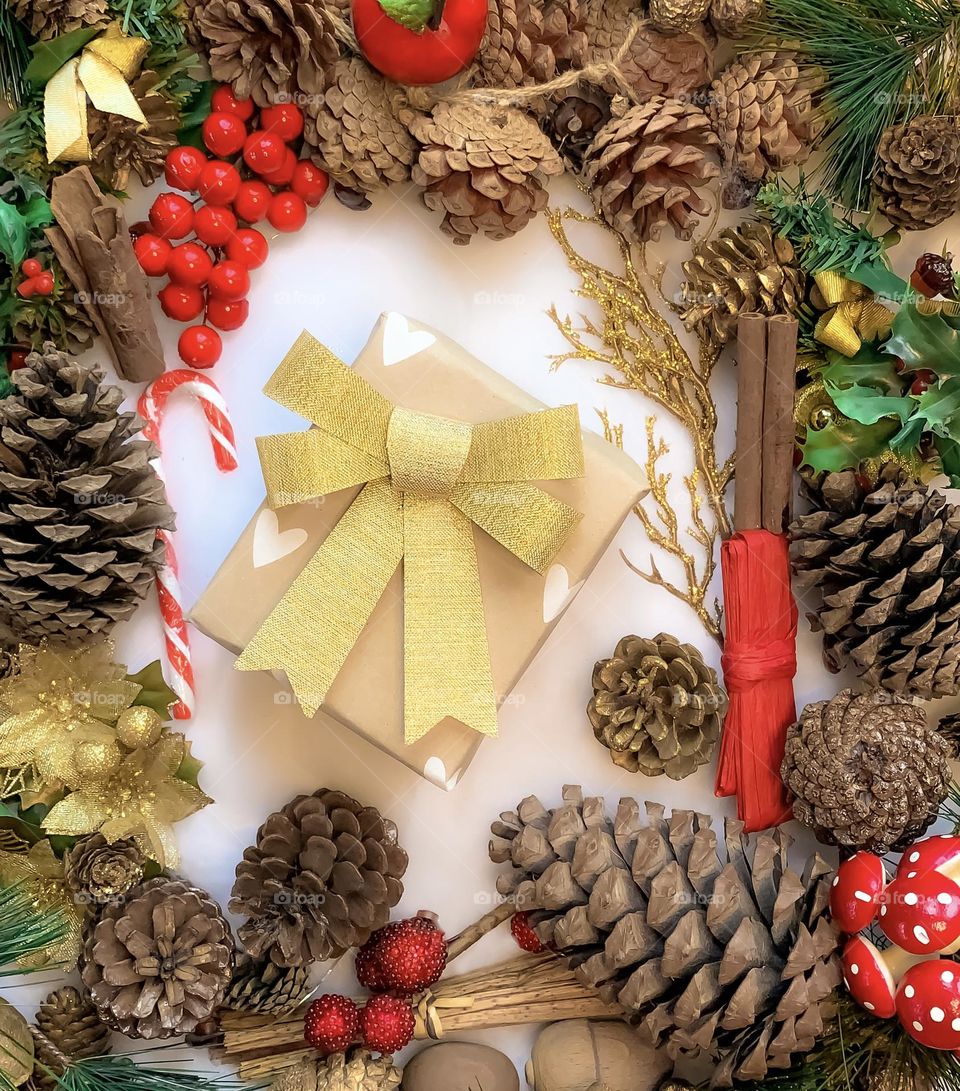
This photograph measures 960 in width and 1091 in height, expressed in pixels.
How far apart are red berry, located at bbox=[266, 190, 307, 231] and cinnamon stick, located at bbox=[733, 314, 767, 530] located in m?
0.56

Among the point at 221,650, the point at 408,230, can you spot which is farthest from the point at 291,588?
the point at 408,230

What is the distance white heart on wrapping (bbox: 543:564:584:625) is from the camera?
118 cm

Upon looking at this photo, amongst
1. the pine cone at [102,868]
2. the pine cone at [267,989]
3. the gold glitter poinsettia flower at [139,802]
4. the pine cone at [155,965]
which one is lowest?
the pine cone at [267,989]

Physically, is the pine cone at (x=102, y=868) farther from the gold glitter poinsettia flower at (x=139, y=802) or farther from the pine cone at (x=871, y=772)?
the pine cone at (x=871, y=772)

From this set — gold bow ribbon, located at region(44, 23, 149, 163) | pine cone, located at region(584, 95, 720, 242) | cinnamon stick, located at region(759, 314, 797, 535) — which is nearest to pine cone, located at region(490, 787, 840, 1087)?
cinnamon stick, located at region(759, 314, 797, 535)

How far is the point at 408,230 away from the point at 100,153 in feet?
1.22

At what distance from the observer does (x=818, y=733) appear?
1.19 m

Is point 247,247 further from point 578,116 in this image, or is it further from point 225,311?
point 578,116

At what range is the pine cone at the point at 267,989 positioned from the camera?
1.19 m

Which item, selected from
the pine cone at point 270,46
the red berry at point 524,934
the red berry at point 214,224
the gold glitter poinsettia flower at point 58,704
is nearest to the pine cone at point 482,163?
the pine cone at point 270,46

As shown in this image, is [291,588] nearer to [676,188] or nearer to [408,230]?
[408,230]

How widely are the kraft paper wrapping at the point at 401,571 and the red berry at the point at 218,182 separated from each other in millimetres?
250

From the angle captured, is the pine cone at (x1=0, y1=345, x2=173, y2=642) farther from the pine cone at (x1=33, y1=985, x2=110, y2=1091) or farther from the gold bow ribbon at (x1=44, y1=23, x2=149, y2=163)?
the pine cone at (x1=33, y1=985, x2=110, y2=1091)

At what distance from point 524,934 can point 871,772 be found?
465 mm
